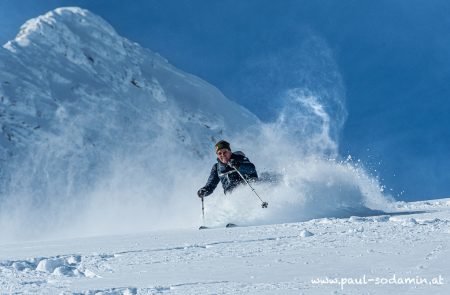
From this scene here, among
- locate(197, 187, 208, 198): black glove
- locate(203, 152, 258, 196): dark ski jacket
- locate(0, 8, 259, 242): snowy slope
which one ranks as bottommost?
locate(197, 187, 208, 198): black glove

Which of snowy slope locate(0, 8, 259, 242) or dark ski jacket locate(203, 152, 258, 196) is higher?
snowy slope locate(0, 8, 259, 242)

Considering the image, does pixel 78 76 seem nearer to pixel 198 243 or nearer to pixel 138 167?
pixel 138 167

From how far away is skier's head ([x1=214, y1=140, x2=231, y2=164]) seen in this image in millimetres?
12500

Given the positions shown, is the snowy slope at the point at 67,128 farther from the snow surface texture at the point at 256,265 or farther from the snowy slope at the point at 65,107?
the snow surface texture at the point at 256,265

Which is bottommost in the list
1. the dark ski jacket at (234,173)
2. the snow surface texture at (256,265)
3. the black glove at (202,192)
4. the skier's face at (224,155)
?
the snow surface texture at (256,265)

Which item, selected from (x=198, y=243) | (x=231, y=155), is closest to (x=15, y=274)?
(x=198, y=243)

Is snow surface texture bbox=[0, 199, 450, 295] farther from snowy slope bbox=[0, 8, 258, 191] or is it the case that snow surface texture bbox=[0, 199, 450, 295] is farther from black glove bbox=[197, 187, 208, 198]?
snowy slope bbox=[0, 8, 258, 191]

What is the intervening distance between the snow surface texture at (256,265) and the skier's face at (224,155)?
4912 millimetres

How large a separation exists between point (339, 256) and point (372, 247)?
2.01 feet

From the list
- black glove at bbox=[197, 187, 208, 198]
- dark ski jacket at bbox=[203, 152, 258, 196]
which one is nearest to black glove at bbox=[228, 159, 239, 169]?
dark ski jacket at bbox=[203, 152, 258, 196]

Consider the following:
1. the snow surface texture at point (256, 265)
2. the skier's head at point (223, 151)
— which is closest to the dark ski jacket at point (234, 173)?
the skier's head at point (223, 151)

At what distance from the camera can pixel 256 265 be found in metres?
5.20

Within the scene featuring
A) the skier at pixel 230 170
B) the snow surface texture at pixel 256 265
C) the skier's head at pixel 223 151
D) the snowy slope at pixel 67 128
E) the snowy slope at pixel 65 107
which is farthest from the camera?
the snowy slope at pixel 65 107

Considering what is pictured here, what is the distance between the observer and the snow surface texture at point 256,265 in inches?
166
